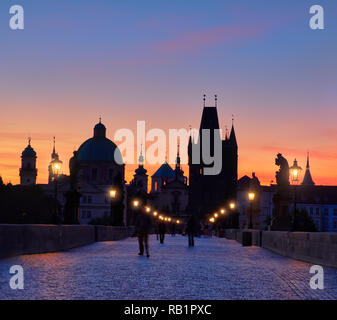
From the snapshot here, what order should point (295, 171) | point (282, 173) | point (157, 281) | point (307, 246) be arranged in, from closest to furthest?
1. point (157, 281)
2. point (307, 246)
3. point (295, 171)
4. point (282, 173)

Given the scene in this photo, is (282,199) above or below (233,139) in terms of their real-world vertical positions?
below

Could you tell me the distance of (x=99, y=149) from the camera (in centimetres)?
18175

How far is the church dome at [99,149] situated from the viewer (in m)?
181

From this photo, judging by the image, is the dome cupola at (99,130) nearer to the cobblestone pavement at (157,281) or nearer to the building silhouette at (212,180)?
the building silhouette at (212,180)

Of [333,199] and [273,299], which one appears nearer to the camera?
[273,299]

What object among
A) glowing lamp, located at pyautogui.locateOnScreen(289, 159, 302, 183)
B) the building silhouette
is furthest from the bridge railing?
the building silhouette

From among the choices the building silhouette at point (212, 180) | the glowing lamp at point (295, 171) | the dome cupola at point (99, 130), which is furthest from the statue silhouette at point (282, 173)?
the dome cupola at point (99, 130)

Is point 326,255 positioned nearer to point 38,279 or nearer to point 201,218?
point 38,279

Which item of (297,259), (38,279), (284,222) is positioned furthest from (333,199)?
(38,279)

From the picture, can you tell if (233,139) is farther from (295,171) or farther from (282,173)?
(295,171)

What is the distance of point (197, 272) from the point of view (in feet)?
57.9

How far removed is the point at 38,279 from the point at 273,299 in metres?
5.07

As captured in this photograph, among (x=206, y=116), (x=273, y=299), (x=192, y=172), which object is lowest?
(x=273, y=299)

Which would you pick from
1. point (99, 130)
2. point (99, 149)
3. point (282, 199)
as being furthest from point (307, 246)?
point (99, 130)
